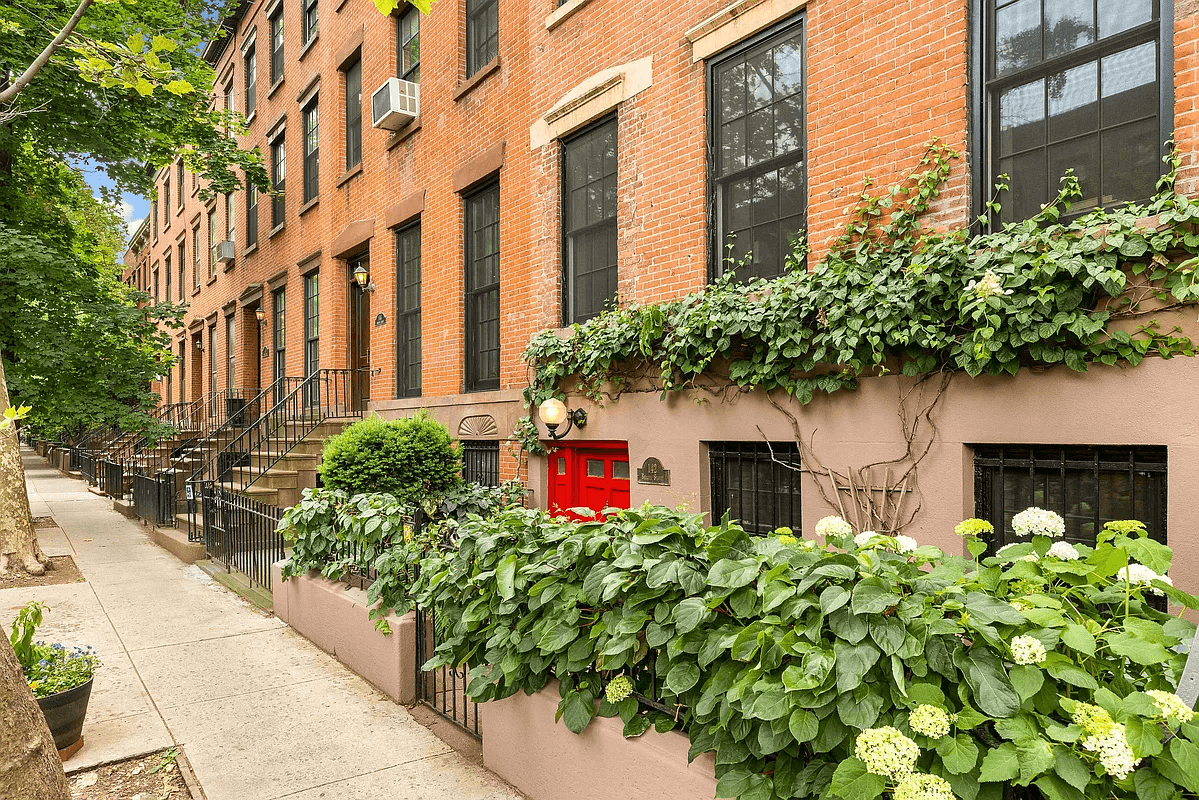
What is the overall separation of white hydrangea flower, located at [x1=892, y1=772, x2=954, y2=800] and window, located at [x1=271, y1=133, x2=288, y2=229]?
17857 millimetres

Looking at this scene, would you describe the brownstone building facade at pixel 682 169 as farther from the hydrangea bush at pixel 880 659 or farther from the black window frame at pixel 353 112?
the hydrangea bush at pixel 880 659

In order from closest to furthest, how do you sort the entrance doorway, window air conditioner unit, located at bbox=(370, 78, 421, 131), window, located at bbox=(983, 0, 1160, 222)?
1. window, located at bbox=(983, 0, 1160, 222)
2. window air conditioner unit, located at bbox=(370, 78, 421, 131)
3. the entrance doorway

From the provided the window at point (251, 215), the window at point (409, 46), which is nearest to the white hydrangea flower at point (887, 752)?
the window at point (409, 46)

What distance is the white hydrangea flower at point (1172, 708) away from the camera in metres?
1.92

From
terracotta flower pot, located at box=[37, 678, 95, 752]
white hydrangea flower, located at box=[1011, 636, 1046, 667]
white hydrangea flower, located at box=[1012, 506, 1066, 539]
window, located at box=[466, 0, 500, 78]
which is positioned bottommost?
terracotta flower pot, located at box=[37, 678, 95, 752]

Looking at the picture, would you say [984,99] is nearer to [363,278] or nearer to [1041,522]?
[1041,522]

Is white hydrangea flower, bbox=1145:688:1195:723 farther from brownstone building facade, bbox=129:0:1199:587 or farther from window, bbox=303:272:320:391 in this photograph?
window, bbox=303:272:320:391

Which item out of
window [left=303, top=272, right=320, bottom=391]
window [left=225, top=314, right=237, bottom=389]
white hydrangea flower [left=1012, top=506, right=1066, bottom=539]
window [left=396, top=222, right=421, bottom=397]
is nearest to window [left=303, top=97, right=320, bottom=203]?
window [left=303, top=272, right=320, bottom=391]

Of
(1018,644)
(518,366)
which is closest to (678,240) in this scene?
(518,366)

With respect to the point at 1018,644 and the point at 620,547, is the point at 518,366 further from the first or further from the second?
the point at 1018,644

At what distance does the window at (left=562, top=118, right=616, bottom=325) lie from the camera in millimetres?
8555

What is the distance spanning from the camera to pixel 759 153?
22.5 ft

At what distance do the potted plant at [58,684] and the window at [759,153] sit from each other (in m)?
5.80

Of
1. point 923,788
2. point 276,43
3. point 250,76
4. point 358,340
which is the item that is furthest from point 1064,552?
point 250,76
